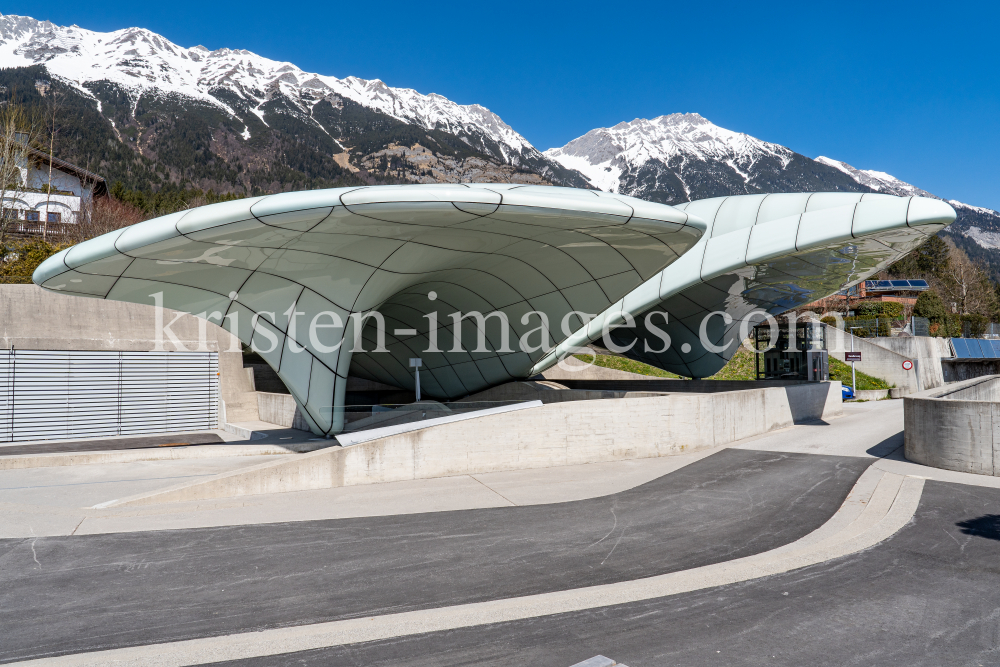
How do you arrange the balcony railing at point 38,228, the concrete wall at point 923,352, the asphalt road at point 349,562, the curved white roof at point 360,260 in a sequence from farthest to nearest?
the balcony railing at point 38,228
the concrete wall at point 923,352
the curved white roof at point 360,260
the asphalt road at point 349,562

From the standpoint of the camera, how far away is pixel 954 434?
12.1m

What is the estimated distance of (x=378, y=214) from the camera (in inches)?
406

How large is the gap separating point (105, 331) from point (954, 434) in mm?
28176

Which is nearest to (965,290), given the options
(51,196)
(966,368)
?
(966,368)

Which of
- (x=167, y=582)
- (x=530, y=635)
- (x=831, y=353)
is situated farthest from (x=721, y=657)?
(x=831, y=353)

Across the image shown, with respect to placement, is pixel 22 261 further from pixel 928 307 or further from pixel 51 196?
pixel 928 307

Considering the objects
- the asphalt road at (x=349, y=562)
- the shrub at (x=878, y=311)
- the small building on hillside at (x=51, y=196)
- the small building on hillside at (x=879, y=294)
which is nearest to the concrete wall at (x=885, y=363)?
the shrub at (x=878, y=311)

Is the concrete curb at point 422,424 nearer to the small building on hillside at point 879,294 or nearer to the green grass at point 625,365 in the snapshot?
the green grass at point 625,365

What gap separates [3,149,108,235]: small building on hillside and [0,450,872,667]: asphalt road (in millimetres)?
37572

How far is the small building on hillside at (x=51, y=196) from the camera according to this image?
40.2 metres

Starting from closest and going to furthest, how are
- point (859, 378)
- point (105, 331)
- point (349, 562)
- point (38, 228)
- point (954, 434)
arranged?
point (349, 562), point (954, 434), point (105, 331), point (859, 378), point (38, 228)

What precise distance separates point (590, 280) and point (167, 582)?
11650mm

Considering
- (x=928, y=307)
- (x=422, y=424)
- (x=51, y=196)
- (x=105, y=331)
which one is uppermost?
(x=51, y=196)

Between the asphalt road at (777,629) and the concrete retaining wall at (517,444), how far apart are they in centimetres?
692
